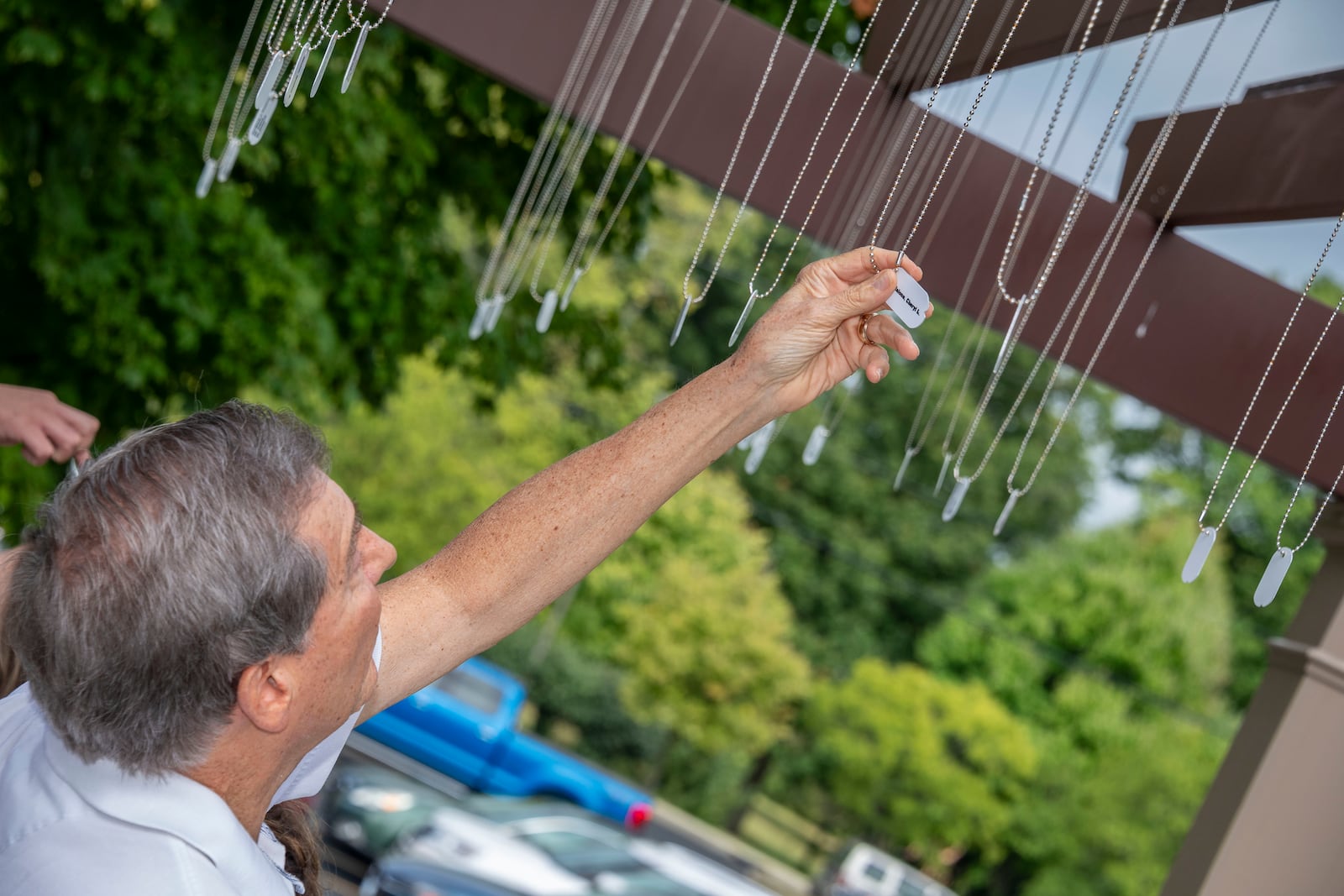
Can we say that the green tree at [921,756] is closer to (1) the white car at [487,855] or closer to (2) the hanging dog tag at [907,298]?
(1) the white car at [487,855]

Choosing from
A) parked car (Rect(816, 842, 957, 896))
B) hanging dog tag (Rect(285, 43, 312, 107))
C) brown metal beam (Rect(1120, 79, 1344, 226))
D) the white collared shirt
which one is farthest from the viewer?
parked car (Rect(816, 842, 957, 896))

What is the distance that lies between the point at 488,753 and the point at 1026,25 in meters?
12.7

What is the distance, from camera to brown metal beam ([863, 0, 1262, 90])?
2773mm

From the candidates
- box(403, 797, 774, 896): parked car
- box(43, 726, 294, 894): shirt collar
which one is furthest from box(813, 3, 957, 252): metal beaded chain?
box(403, 797, 774, 896): parked car

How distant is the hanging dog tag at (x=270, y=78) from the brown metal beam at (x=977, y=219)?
0.89 meters

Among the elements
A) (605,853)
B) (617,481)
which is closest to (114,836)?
(617,481)

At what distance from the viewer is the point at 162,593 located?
1.29m

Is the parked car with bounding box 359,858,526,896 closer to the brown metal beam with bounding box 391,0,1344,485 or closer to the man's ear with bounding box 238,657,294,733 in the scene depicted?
the brown metal beam with bounding box 391,0,1344,485

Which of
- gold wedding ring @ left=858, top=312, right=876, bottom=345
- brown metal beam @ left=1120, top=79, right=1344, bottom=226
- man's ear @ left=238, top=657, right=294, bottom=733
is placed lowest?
man's ear @ left=238, top=657, right=294, bottom=733

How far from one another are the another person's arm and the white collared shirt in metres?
0.46

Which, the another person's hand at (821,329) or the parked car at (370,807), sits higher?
the another person's hand at (821,329)

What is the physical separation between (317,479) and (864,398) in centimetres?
2634

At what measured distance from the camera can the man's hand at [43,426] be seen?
2.45m


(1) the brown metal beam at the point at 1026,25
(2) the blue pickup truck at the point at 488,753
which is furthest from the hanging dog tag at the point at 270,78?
(2) the blue pickup truck at the point at 488,753
